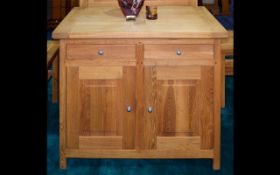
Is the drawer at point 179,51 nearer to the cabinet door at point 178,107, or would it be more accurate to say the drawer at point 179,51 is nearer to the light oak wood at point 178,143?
the cabinet door at point 178,107

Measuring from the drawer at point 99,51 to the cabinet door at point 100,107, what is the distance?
0.06m

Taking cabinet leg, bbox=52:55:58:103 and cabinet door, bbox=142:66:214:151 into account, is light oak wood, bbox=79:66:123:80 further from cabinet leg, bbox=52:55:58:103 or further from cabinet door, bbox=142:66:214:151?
cabinet leg, bbox=52:55:58:103

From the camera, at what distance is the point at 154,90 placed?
2.37 metres

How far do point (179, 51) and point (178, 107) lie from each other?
32 centimetres

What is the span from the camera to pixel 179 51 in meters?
2.30

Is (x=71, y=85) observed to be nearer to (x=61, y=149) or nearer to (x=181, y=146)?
(x=61, y=149)

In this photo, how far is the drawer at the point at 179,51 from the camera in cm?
230

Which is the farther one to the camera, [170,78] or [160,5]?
[160,5]

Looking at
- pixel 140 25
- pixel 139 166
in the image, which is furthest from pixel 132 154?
pixel 140 25

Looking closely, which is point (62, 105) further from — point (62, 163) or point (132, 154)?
point (132, 154)

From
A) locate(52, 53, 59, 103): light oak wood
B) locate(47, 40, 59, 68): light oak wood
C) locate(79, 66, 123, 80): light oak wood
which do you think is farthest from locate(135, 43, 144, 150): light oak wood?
locate(52, 53, 59, 103): light oak wood
